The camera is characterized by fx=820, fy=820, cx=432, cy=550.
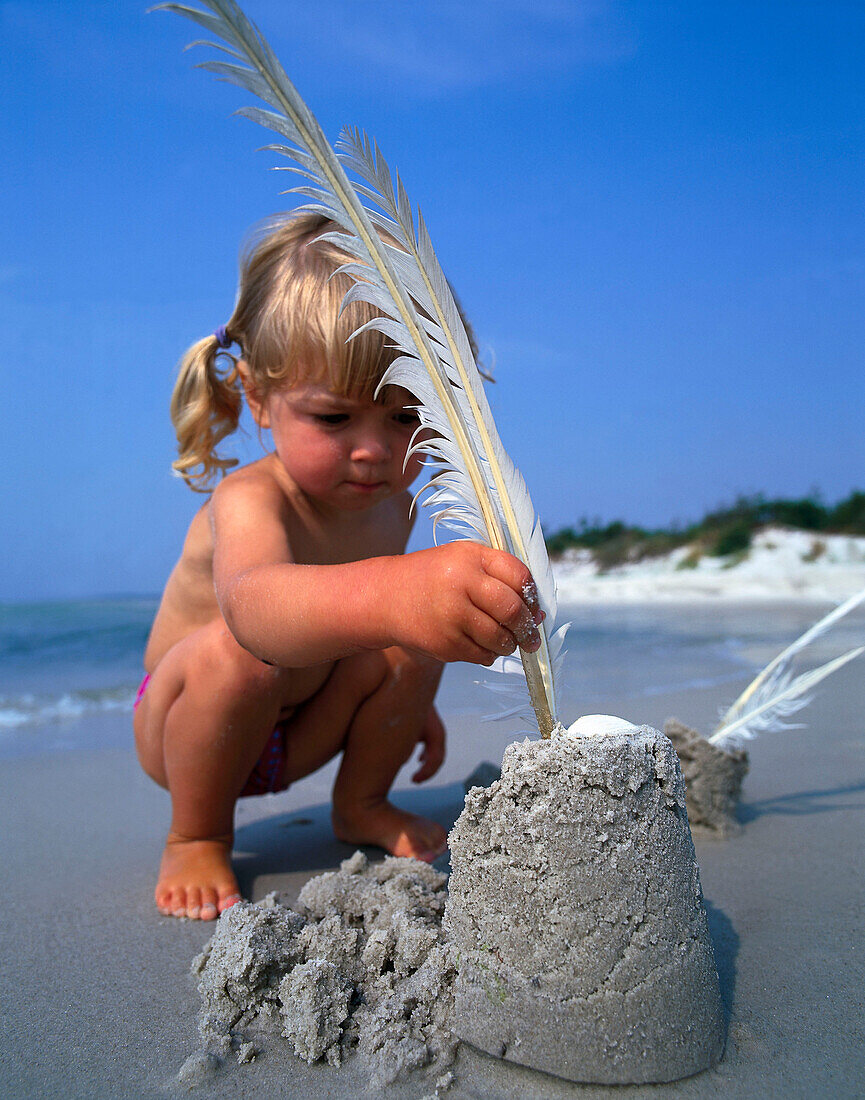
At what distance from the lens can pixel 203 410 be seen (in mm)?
2531

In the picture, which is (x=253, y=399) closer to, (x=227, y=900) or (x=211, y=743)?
(x=211, y=743)

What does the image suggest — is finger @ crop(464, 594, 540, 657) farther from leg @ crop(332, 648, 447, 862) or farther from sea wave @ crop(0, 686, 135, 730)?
sea wave @ crop(0, 686, 135, 730)

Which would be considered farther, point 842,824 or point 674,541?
point 674,541

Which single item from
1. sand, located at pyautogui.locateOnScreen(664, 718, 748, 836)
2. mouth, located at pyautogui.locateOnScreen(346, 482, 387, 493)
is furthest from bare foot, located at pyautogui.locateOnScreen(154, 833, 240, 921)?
sand, located at pyautogui.locateOnScreen(664, 718, 748, 836)

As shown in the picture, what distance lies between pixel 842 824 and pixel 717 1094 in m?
1.43

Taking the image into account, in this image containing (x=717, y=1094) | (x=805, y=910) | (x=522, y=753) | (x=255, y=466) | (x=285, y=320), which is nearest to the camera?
(x=717, y=1094)

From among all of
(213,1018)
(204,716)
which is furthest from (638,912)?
(204,716)

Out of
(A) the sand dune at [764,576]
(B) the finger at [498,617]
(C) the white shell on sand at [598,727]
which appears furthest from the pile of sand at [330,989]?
(A) the sand dune at [764,576]

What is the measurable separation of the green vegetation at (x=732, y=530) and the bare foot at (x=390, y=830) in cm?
1597

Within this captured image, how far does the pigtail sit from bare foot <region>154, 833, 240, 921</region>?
1111 mm

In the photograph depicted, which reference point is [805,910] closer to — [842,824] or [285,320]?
[842,824]

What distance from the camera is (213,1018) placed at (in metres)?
1.37

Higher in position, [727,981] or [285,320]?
[285,320]

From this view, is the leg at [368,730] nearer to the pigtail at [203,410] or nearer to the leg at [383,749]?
the leg at [383,749]
